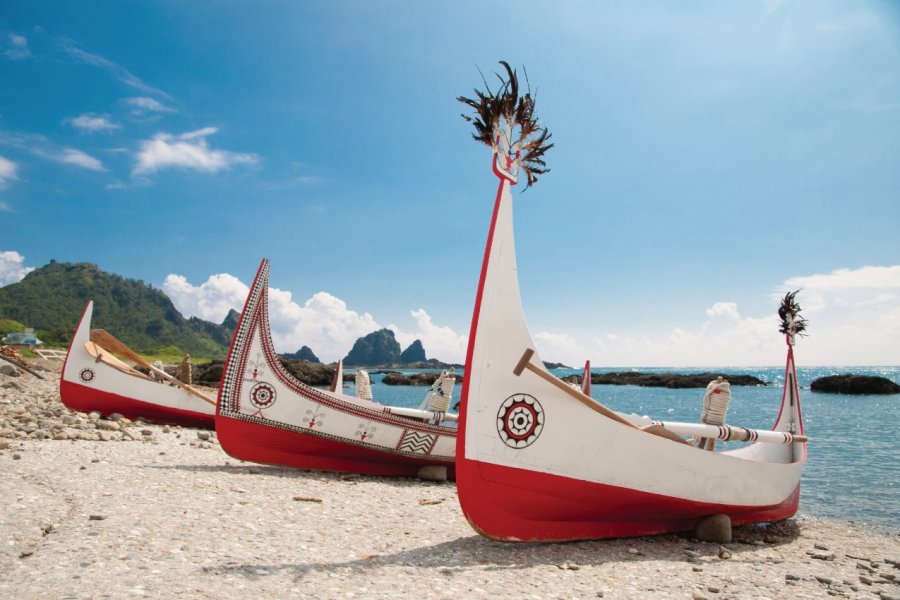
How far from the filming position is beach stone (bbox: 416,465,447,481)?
12.6m

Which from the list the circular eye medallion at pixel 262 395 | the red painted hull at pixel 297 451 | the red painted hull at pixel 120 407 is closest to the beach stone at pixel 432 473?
the red painted hull at pixel 297 451

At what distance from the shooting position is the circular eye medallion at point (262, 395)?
35.7 ft

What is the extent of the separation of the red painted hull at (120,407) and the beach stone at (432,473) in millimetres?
9406

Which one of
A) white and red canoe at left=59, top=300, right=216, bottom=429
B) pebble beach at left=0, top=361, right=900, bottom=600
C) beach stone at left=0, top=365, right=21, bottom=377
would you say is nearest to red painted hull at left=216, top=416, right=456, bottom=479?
pebble beach at left=0, top=361, right=900, bottom=600

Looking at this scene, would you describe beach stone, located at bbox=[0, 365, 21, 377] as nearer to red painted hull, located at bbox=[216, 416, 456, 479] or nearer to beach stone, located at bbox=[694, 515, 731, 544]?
red painted hull, located at bbox=[216, 416, 456, 479]

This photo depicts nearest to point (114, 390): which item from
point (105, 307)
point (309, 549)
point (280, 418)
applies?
point (280, 418)

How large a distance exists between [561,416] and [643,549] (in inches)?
101

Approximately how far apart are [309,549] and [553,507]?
3.23 metres

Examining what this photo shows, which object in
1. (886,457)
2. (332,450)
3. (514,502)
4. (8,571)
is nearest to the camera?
(8,571)

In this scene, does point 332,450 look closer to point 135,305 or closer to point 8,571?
point 8,571

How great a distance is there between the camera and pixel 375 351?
187 metres

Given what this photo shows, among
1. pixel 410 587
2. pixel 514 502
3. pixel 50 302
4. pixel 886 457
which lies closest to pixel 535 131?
pixel 514 502

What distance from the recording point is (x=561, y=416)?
22.4ft

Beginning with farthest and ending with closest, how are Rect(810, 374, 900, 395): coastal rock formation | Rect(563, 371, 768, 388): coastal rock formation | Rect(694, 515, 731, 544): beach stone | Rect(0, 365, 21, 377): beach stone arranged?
1. Rect(563, 371, 768, 388): coastal rock formation
2. Rect(810, 374, 900, 395): coastal rock formation
3. Rect(0, 365, 21, 377): beach stone
4. Rect(694, 515, 731, 544): beach stone
